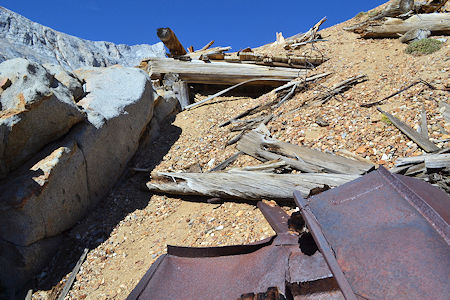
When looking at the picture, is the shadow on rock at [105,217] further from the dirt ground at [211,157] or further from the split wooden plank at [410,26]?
the split wooden plank at [410,26]

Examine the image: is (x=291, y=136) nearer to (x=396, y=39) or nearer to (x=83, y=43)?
(x=396, y=39)

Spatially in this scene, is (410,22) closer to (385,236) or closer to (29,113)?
(385,236)

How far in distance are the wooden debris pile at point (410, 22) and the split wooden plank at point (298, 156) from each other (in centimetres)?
599

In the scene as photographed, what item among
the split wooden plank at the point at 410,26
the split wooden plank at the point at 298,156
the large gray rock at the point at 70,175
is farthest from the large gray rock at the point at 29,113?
the split wooden plank at the point at 410,26

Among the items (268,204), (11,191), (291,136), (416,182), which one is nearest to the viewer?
(416,182)

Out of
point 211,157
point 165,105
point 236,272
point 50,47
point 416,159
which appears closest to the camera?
point 236,272

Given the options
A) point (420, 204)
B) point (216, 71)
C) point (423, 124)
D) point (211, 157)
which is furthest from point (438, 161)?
point (216, 71)

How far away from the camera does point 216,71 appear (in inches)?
326

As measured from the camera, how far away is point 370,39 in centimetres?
918

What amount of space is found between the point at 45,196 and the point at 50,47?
1119cm

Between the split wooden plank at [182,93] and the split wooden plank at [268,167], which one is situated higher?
the split wooden plank at [182,93]

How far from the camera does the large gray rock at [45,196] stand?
3.36 metres

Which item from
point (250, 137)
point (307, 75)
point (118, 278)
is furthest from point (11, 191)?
point (307, 75)

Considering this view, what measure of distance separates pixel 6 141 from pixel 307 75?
23.0 ft
